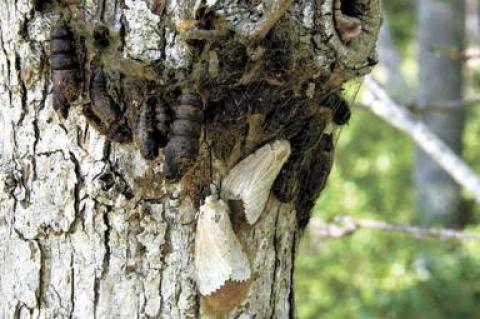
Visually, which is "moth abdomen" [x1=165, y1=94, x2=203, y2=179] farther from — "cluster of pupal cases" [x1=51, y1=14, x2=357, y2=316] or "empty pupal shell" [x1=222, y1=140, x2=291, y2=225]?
"empty pupal shell" [x1=222, y1=140, x2=291, y2=225]

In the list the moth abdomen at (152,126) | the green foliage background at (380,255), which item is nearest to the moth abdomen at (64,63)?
the moth abdomen at (152,126)

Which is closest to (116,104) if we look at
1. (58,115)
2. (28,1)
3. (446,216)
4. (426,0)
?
(58,115)

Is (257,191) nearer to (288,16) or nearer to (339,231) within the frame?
(288,16)

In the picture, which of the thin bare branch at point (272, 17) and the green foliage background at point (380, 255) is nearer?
the thin bare branch at point (272, 17)

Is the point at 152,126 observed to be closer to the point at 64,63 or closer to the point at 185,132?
the point at 185,132

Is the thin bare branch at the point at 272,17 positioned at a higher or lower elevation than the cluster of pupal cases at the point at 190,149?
higher

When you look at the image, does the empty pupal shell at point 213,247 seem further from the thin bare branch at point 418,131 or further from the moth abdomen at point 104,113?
the thin bare branch at point 418,131

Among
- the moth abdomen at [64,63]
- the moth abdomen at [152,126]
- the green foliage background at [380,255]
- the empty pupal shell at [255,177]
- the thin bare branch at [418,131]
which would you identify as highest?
the moth abdomen at [64,63]
